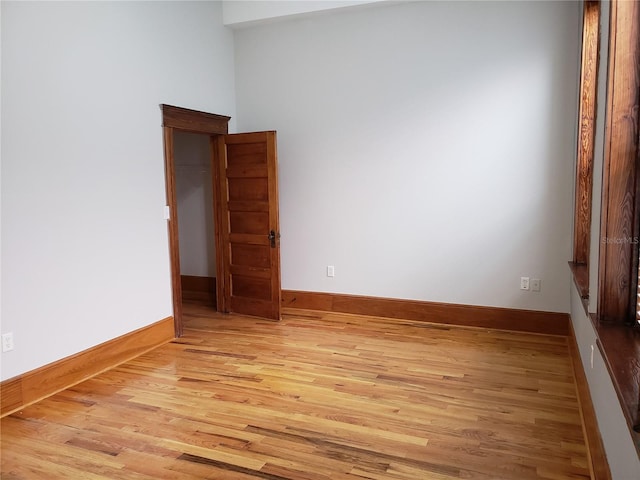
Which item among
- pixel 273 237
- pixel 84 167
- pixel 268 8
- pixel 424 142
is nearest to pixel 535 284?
pixel 424 142

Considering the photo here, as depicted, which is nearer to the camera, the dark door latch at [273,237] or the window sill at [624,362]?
the window sill at [624,362]

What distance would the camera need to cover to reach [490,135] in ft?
14.9

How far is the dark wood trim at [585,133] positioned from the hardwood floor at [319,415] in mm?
923

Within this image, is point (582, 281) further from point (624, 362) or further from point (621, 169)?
point (624, 362)

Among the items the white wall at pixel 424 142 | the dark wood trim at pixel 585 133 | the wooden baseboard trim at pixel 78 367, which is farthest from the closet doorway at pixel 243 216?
the dark wood trim at pixel 585 133

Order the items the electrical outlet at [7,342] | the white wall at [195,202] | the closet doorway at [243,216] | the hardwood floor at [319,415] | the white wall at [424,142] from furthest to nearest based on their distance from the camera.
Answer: the white wall at [195,202], the closet doorway at [243,216], the white wall at [424,142], the electrical outlet at [7,342], the hardwood floor at [319,415]

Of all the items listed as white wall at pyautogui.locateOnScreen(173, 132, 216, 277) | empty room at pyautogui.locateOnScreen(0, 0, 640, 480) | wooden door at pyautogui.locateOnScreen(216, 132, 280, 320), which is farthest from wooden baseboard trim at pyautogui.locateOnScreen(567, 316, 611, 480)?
white wall at pyautogui.locateOnScreen(173, 132, 216, 277)

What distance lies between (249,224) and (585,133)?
3126 millimetres

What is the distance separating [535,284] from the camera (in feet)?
14.8

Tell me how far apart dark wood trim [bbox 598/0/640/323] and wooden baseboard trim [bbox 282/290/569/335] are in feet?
7.72

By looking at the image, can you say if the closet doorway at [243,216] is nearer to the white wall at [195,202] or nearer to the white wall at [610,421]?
the white wall at [195,202]

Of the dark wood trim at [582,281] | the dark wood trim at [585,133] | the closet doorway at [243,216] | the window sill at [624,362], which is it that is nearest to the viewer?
the window sill at [624,362]

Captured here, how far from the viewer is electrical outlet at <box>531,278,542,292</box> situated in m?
4.49

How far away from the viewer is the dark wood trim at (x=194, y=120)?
445cm
